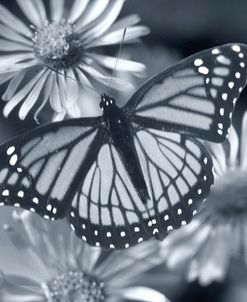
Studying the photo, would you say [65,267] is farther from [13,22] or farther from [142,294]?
[13,22]

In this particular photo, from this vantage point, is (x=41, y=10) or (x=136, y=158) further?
(x=41, y=10)

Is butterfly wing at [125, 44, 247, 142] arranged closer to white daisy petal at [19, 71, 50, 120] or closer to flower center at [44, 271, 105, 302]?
white daisy petal at [19, 71, 50, 120]

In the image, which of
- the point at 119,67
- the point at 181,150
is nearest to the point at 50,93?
the point at 119,67

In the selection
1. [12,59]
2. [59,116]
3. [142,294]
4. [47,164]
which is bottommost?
[142,294]

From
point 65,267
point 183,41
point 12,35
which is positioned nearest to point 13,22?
point 12,35

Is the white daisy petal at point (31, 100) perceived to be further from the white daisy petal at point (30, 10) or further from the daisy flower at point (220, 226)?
the daisy flower at point (220, 226)

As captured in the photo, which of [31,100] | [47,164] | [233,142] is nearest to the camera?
[47,164]
